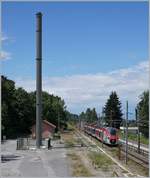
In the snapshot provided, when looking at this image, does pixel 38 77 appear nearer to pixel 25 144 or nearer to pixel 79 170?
pixel 25 144

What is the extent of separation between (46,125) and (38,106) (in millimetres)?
22592

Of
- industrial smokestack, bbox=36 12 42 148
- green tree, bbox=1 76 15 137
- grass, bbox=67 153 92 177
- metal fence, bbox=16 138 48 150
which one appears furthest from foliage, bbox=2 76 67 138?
grass, bbox=67 153 92 177

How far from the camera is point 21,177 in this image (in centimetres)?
3159

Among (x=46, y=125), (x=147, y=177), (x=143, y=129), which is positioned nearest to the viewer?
(x=147, y=177)

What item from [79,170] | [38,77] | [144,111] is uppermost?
[38,77]

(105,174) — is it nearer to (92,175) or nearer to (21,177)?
(92,175)

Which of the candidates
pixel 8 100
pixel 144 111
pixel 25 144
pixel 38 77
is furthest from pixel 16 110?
pixel 38 77

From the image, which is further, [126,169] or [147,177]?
[126,169]

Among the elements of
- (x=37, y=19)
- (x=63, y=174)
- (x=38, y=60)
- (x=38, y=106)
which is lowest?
(x=63, y=174)

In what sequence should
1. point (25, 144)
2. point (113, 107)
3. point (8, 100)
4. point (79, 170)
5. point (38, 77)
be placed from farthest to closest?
point (113, 107), point (8, 100), point (25, 144), point (38, 77), point (79, 170)

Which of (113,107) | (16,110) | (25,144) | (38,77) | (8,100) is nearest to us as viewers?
(38,77)

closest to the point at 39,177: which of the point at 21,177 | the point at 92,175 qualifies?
the point at 21,177

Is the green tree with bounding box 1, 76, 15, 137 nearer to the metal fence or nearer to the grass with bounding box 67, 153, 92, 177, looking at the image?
the metal fence

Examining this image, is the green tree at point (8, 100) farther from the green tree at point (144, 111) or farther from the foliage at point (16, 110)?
the green tree at point (144, 111)
